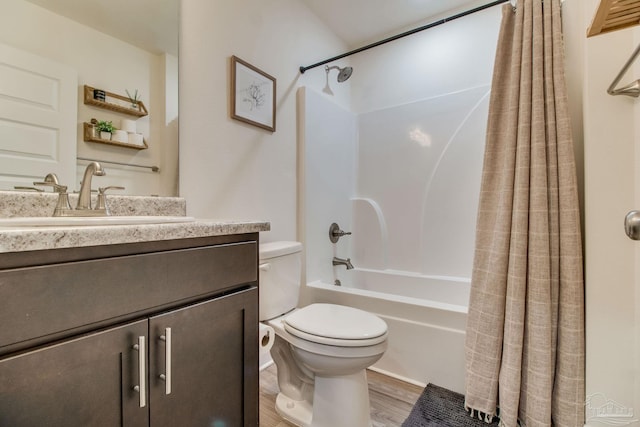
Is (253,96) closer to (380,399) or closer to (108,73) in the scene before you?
(108,73)

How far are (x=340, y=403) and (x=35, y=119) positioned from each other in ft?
5.06

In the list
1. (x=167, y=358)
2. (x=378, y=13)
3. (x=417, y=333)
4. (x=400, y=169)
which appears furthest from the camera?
(x=400, y=169)

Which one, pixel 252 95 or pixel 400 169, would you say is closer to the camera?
pixel 252 95

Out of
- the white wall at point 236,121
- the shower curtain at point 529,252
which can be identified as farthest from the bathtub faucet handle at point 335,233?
the shower curtain at point 529,252

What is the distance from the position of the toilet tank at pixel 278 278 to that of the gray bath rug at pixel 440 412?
2.53ft

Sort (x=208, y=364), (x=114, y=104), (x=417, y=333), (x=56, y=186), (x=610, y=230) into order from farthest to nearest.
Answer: (x=417, y=333) < (x=114, y=104) < (x=610, y=230) < (x=56, y=186) < (x=208, y=364)

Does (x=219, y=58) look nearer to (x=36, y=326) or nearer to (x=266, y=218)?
(x=266, y=218)

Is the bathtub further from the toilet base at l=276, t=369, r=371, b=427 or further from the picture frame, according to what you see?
the picture frame

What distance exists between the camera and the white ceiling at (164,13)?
A: 107 cm

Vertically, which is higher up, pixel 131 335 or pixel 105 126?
pixel 105 126

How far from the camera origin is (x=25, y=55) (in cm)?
93

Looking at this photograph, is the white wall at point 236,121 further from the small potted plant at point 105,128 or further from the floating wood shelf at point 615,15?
the floating wood shelf at point 615,15

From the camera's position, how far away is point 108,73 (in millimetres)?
1130

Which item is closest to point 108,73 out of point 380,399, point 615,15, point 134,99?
point 134,99
